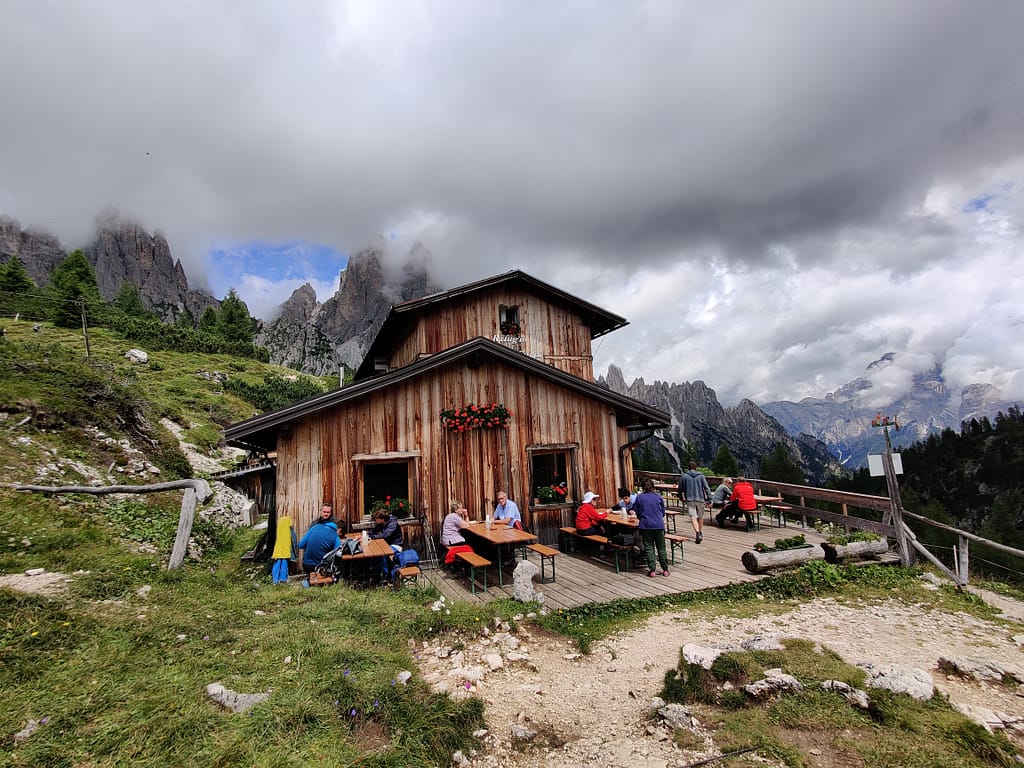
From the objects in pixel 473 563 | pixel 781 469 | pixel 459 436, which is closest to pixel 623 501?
pixel 459 436

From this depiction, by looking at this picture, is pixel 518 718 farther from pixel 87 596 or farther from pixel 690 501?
pixel 690 501

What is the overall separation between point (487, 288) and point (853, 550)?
13.2 m

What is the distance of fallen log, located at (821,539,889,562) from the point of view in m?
9.22

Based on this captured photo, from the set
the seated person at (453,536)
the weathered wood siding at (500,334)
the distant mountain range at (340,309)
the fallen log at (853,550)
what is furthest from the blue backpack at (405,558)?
the distant mountain range at (340,309)

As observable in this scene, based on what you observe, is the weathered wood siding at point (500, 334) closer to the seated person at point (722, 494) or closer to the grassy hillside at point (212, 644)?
the seated person at point (722, 494)

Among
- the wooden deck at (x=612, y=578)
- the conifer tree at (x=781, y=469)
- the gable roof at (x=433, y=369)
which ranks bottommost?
the conifer tree at (x=781, y=469)

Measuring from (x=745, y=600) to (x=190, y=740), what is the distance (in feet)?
25.6

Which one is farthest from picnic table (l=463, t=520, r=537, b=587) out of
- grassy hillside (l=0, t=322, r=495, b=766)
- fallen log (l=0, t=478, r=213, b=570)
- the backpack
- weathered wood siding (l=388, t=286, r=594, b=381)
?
weathered wood siding (l=388, t=286, r=594, b=381)

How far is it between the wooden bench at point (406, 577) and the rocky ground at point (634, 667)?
2153 millimetres

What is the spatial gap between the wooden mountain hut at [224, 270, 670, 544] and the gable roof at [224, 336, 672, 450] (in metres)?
0.03

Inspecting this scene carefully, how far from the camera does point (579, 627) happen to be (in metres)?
6.75

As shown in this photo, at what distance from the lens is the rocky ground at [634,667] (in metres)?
4.03

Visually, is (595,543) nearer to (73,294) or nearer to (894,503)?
(894,503)

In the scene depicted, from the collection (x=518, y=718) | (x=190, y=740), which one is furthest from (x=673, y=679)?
(x=190, y=740)
